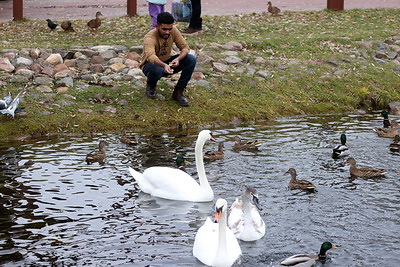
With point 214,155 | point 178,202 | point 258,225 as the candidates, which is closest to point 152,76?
point 214,155

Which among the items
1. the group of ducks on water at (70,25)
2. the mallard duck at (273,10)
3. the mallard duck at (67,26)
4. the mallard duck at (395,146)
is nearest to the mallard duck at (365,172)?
the mallard duck at (395,146)

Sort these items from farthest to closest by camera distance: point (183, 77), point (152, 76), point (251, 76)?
point (251, 76) → point (183, 77) → point (152, 76)

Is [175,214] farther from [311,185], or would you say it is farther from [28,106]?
[28,106]

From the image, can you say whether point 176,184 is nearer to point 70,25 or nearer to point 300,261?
point 300,261

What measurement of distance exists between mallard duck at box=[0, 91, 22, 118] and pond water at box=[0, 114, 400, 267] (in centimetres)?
63

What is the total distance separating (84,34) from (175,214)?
35.3 feet

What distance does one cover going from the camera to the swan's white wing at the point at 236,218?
9727 millimetres

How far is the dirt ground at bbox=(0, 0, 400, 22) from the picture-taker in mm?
23938

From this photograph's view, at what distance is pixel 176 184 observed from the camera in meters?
10.9

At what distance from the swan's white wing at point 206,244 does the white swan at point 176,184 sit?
1.67 metres

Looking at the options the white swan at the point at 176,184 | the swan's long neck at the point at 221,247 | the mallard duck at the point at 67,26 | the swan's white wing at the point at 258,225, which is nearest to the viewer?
the swan's long neck at the point at 221,247

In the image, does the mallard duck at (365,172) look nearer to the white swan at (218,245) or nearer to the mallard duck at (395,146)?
the mallard duck at (395,146)

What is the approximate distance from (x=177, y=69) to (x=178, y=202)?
4.81m

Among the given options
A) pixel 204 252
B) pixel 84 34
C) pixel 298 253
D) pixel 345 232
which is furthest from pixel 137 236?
pixel 84 34
